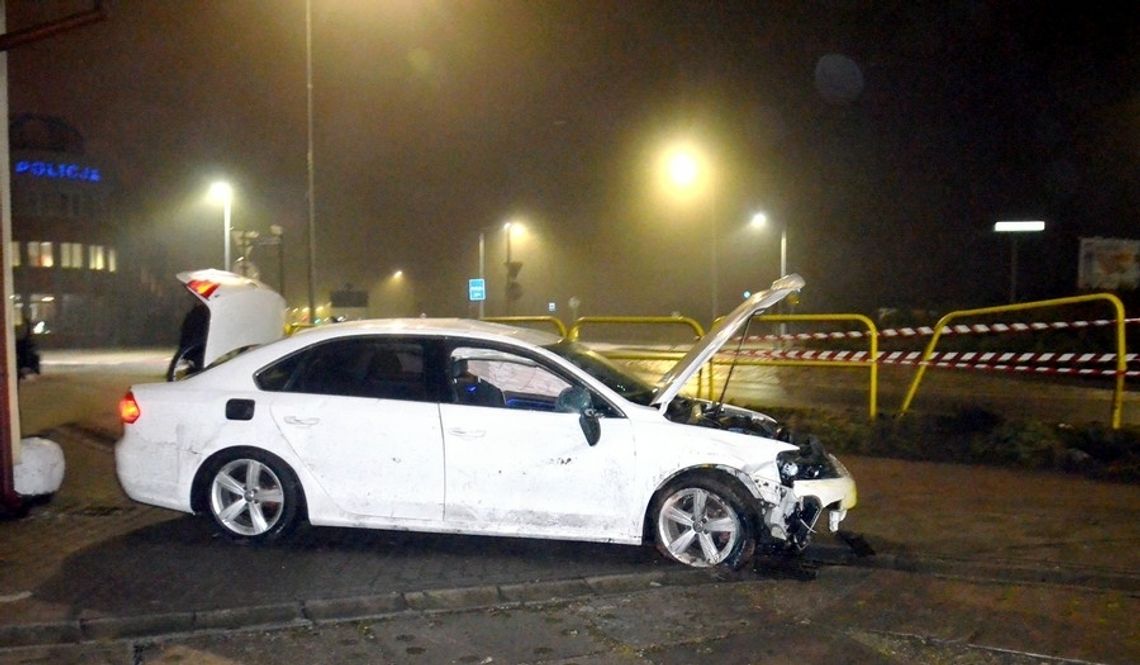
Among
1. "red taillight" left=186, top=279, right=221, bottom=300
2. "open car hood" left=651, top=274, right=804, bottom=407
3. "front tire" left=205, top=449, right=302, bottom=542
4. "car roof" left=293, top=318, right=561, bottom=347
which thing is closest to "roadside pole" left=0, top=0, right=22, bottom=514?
"red taillight" left=186, top=279, right=221, bottom=300

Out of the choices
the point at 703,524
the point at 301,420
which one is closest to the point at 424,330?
the point at 301,420

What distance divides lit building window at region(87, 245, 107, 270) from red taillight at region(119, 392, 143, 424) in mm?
62109

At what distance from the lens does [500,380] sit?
8172 mm

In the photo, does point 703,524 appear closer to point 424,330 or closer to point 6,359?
point 424,330

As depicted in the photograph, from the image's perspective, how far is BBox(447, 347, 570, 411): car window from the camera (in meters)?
7.28

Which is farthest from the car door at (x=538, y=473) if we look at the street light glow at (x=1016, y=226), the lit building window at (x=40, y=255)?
the lit building window at (x=40, y=255)

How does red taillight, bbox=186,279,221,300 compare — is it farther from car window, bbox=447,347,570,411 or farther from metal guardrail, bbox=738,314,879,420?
metal guardrail, bbox=738,314,879,420

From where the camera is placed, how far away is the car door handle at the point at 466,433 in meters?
7.05

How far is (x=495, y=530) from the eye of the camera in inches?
278

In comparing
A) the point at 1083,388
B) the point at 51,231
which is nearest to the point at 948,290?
the point at 1083,388

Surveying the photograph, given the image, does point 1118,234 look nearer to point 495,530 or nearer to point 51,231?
point 495,530

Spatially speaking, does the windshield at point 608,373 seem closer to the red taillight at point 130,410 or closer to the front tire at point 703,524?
the front tire at point 703,524

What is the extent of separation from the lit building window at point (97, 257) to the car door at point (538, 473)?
208 ft

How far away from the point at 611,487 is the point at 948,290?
125 feet
